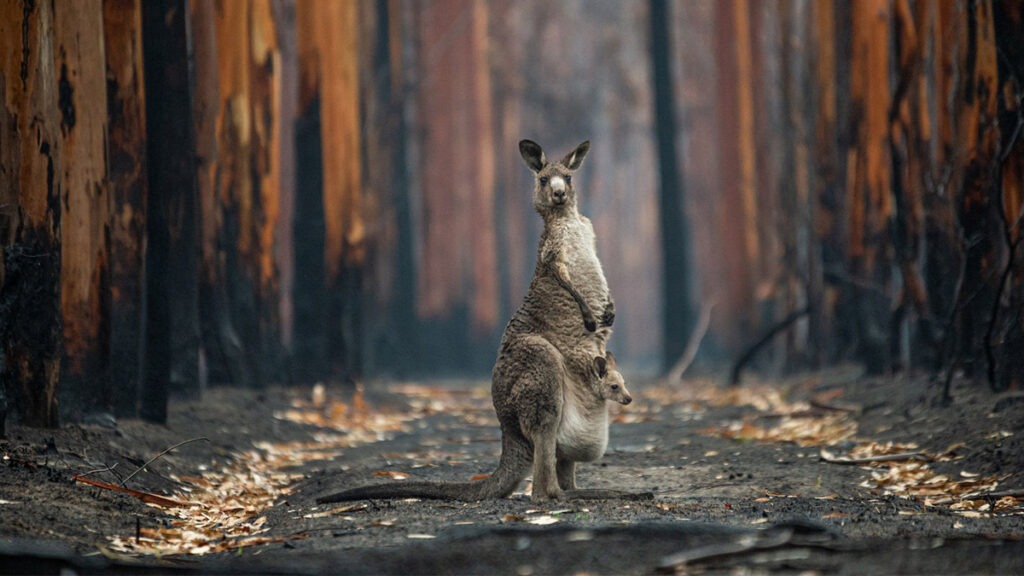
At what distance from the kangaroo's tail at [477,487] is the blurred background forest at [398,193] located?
2367mm

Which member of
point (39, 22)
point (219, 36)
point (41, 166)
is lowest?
point (41, 166)

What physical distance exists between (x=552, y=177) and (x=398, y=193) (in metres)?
16.6

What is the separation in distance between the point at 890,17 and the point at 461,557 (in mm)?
8640

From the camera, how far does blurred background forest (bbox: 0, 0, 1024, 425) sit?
28.0ft

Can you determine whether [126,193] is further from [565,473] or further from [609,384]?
[609,384]

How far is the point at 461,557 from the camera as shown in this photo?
→ 17.2ft

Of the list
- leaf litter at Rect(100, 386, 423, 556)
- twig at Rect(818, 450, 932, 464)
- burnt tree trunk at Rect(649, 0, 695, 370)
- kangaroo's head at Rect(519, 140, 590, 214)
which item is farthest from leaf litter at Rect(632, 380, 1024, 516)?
burnt tree trunk at Rect(649, 0, 695, 370)

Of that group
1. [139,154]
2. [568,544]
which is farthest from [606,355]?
[139,154]

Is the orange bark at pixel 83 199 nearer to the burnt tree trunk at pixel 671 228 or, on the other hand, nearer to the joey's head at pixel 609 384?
the joey's head at pixel 609 384

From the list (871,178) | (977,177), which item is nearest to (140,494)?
(977,177)

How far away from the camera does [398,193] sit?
23938mm

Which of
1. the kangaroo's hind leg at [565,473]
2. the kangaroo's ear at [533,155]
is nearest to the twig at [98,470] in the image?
the kangaroo's hind leg at [565,473]

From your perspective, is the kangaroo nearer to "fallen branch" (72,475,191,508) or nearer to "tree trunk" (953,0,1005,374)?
"fallen branch" (72,475,191,508)

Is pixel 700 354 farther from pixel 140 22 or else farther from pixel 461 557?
pixel 461 557
